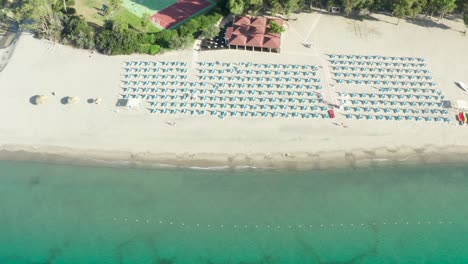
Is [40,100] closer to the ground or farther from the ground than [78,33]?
closer to the ground

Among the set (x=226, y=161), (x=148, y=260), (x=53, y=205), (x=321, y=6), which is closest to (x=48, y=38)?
(x=53, y=205)

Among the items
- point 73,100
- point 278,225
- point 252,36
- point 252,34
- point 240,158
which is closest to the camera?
point 278,225

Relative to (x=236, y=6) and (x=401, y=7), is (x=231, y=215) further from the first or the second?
(x=401, y=7)

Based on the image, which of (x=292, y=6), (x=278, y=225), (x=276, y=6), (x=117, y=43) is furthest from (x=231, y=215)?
(x=292, y=6)

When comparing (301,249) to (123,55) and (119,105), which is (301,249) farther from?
(123,55)

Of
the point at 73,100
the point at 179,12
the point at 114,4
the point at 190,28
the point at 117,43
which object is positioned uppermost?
the point at 114,4

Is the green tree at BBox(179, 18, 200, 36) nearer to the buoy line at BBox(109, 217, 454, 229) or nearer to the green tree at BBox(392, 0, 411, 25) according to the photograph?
the buoy line at BBox(109, 217, 454, 229)
